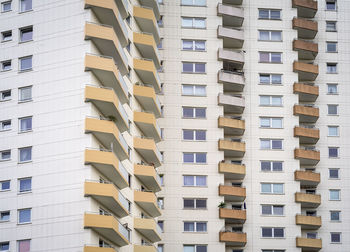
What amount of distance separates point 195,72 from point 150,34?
46.6 ft

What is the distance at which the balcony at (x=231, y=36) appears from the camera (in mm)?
105562

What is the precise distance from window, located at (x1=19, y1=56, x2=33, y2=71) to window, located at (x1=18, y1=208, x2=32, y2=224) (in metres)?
12.8

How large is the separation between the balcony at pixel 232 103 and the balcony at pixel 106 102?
86.7 ft

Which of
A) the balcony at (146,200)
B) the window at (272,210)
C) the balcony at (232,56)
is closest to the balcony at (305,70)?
the balcony at (232,56)

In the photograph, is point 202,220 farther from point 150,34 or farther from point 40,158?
point 40,158

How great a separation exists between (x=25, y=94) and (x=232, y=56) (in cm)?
3578

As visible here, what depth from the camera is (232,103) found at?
103500 mm

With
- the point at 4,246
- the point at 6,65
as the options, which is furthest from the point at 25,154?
the point at 6,65

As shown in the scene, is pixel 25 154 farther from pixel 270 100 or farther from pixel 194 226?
pixel 270 100

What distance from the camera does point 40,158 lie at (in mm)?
72875

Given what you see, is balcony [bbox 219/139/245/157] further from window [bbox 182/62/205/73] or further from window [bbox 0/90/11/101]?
window [bbox 0/90/11/101]

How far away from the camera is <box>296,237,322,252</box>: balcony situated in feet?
333

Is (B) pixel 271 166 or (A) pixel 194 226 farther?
(B) pixel 271 166

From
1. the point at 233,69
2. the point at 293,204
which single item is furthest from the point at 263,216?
the point at 233,69
